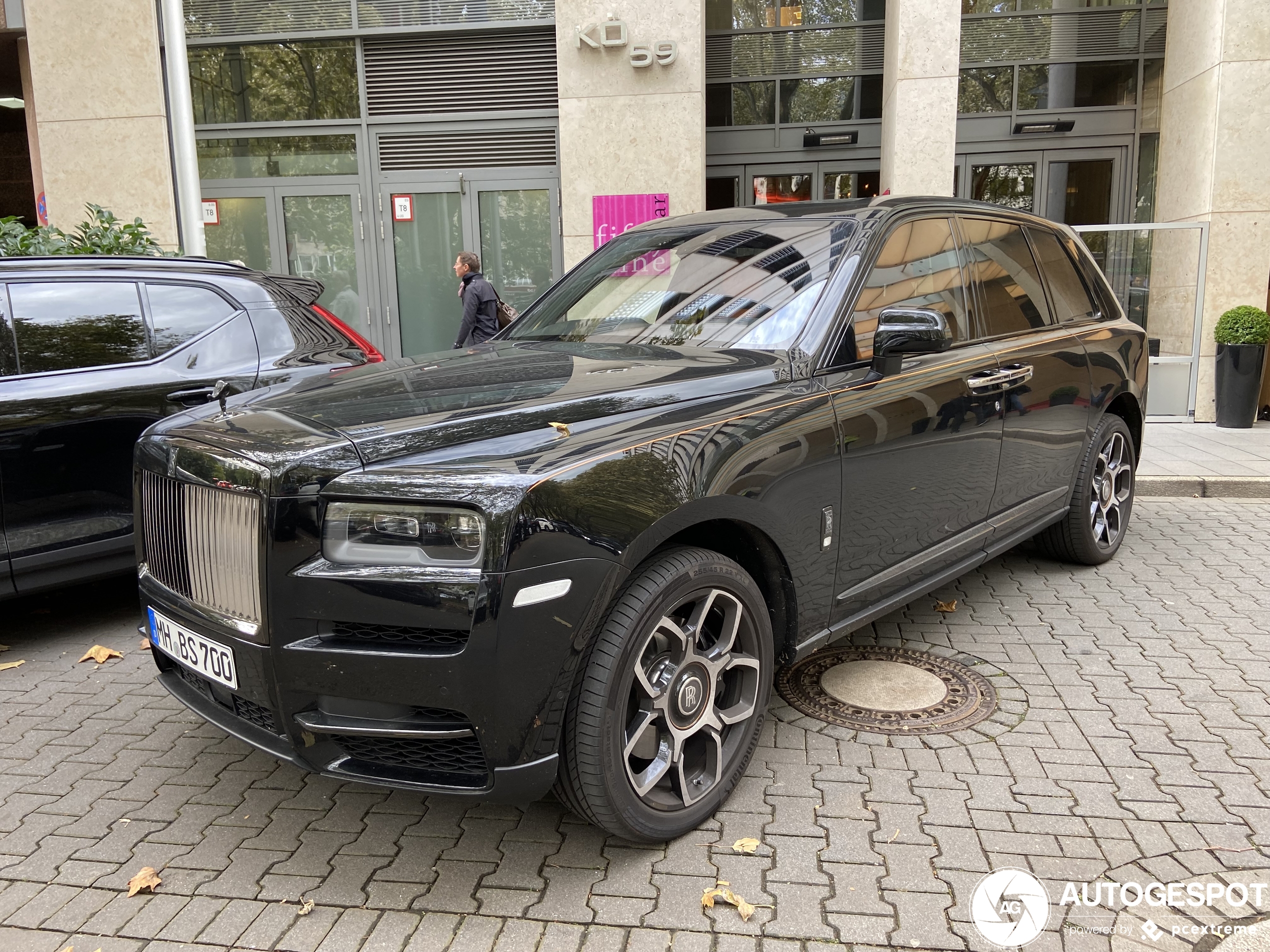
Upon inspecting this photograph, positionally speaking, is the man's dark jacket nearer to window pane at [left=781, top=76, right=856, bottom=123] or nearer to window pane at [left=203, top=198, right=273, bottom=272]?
window pane at [left=203, top=198, right=273, bottom=272]

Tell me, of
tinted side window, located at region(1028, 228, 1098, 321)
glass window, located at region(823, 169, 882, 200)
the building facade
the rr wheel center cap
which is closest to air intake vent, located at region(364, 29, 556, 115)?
the building facade

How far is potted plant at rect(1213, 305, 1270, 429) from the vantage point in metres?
10.2

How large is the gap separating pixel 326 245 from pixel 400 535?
1101 centimetres

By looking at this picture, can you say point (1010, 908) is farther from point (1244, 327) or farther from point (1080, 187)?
point (1080, 187)

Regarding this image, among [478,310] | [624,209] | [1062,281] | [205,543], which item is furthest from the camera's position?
[624,209]

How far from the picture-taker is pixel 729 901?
2.49 metres

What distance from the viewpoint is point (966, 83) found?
42.3 feet

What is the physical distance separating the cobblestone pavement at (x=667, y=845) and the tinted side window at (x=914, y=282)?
4.95 feet

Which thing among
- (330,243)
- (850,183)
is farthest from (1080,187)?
(330,243)

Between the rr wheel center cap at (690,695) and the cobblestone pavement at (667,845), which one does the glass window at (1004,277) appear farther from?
the rr wheel center cap at (690,695)

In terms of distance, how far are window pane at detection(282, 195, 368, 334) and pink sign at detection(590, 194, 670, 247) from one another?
347 centimetres

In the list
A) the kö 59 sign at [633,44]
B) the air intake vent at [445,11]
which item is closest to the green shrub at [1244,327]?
the kö 59 sign at [633,44]

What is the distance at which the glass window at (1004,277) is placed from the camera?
4.18 meters

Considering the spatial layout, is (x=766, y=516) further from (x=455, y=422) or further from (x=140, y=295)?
(x=140, y=295)
